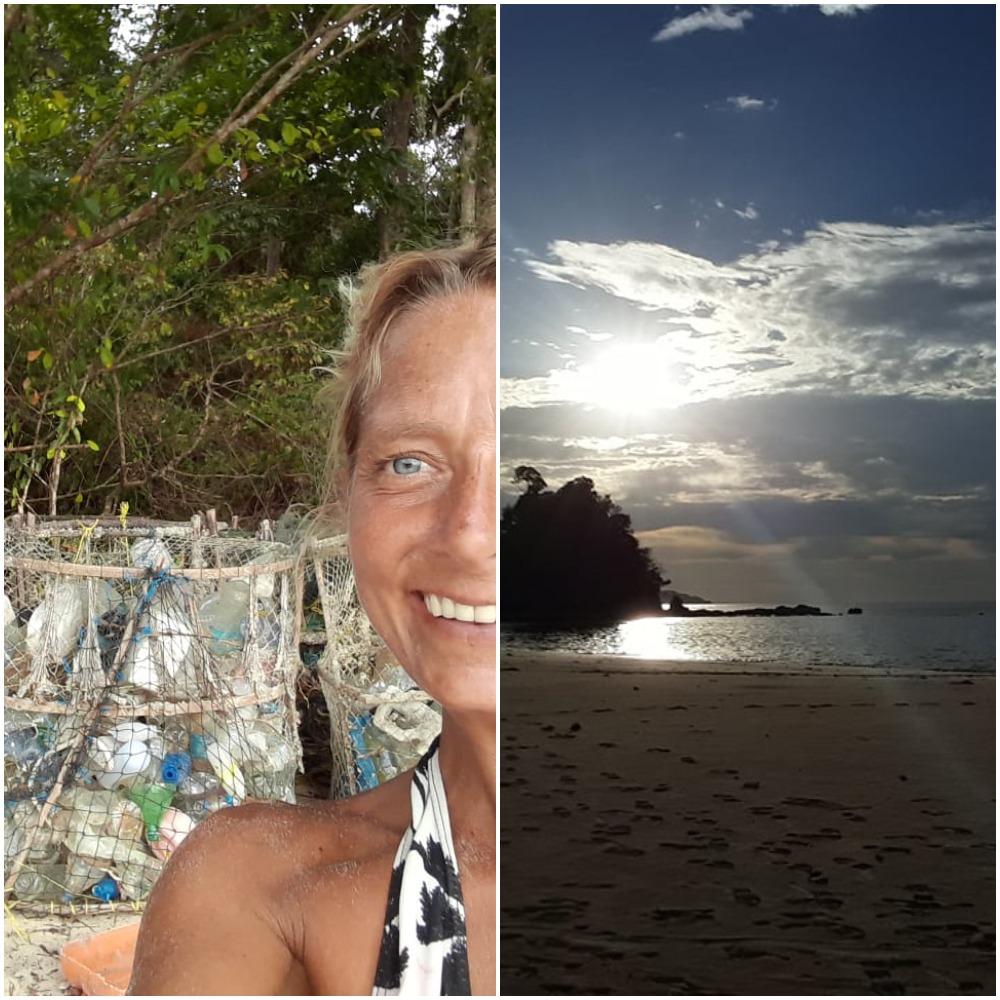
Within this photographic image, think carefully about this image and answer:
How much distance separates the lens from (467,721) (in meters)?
2.75

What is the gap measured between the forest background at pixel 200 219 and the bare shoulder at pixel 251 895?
771mm

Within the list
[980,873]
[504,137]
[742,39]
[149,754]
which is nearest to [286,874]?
[149,754]

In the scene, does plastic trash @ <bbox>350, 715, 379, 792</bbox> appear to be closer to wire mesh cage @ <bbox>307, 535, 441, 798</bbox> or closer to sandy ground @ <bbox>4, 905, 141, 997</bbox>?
wire mesh cage @ <bbox>307, 535, 441, 798</bbox>

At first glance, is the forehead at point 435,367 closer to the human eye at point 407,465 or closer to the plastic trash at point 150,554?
the human eye at point 407,465

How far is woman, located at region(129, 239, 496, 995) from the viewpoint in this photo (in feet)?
8.59

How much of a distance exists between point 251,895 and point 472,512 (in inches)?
40.5

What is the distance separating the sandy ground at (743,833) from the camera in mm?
2730

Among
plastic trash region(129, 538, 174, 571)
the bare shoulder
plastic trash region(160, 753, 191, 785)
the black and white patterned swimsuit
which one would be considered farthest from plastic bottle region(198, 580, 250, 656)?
the black and white patterned swimsuit

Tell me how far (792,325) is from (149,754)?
6.30ft

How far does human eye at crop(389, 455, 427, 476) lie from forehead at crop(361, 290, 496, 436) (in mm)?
83

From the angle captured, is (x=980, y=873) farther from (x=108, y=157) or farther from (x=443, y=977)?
(x=108, y=157)

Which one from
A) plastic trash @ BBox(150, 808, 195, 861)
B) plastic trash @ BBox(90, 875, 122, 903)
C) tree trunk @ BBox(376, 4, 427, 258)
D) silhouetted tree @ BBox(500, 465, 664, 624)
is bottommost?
plastic trash @ BBox(90, 875, 122, 903)

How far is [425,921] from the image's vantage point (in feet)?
8.71

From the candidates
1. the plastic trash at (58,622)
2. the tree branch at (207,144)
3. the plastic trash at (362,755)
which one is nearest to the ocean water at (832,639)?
the plastic trash at (362,755)
